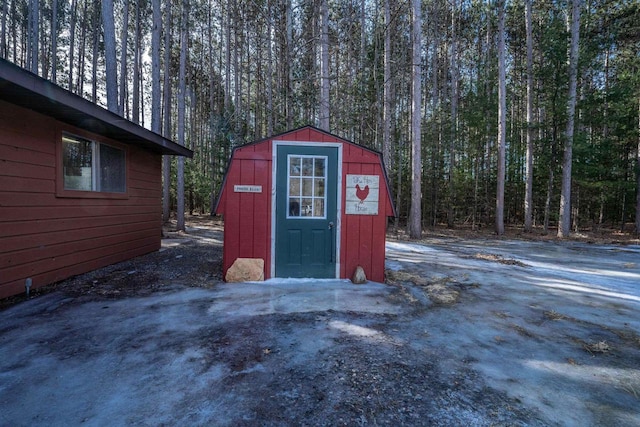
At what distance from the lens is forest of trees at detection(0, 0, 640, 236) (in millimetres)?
11719

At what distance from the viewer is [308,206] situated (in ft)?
16.1

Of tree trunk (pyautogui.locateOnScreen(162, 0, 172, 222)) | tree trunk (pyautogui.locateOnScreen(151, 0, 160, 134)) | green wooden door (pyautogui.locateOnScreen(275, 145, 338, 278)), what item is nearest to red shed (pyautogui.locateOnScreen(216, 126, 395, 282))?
green wooden door (pyautogui.locateOnScreen(275, 145, 338, 278))

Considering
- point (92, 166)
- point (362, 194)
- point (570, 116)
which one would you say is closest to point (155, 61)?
point (92, 166)

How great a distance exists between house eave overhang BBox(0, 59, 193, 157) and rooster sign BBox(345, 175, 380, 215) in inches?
151

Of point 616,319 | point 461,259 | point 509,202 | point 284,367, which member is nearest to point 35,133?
point 284,367

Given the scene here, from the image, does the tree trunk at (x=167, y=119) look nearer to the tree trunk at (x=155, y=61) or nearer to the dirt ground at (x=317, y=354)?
the tree trunk at (x=155, y=61)

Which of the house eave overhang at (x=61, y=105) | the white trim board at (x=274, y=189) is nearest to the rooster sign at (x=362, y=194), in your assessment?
the white trim board at (x=274, y=189)

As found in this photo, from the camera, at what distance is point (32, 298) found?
385 cm

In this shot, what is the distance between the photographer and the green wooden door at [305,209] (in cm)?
486

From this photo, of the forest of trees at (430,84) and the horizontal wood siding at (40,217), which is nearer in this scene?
the horizontal wood siding at (40,217)

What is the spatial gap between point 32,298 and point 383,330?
4.42m

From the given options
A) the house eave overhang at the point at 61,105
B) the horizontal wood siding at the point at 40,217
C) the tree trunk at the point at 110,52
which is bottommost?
the horizontal wood siding at the point at 40,217

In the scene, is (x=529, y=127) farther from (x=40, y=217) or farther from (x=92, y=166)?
(x=40, y=217)

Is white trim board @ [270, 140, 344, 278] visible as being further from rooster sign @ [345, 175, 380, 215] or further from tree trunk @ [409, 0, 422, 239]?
tree trunk @ [409, 0, 422, 239]
